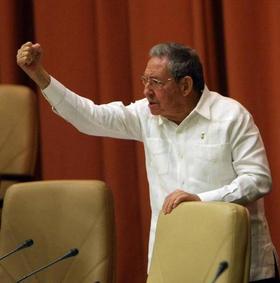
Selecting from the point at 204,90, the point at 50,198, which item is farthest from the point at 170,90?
the point at 50,198

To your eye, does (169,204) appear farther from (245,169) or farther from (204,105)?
(204,105)

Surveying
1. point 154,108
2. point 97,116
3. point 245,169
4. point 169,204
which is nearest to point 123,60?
point 97,116

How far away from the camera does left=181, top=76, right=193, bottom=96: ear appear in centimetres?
225

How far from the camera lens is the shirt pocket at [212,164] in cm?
217

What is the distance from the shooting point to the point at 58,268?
2205 millimetres

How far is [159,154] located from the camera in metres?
2.29

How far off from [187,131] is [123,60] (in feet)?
2.90

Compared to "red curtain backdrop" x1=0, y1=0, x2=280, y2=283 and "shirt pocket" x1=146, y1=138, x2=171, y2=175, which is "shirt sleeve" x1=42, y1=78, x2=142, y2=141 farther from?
"red curtain backdrop" x1=0, y1=0, x2=280, y2=283

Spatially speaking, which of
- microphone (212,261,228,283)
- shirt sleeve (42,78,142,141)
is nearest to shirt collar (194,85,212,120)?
shirt sleeve (42,78,142,141)

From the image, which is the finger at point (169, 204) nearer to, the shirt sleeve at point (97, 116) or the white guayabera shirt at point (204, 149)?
the white guayabera shirt at point (204, 149)

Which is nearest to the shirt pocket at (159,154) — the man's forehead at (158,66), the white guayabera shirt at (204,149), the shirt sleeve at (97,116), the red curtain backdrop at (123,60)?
the white guayabera shirt at (204,149)

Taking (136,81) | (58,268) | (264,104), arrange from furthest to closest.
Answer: (136,81)
(264,104)
(58,268)

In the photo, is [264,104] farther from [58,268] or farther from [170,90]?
[58,268]

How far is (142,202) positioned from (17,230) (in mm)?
831
